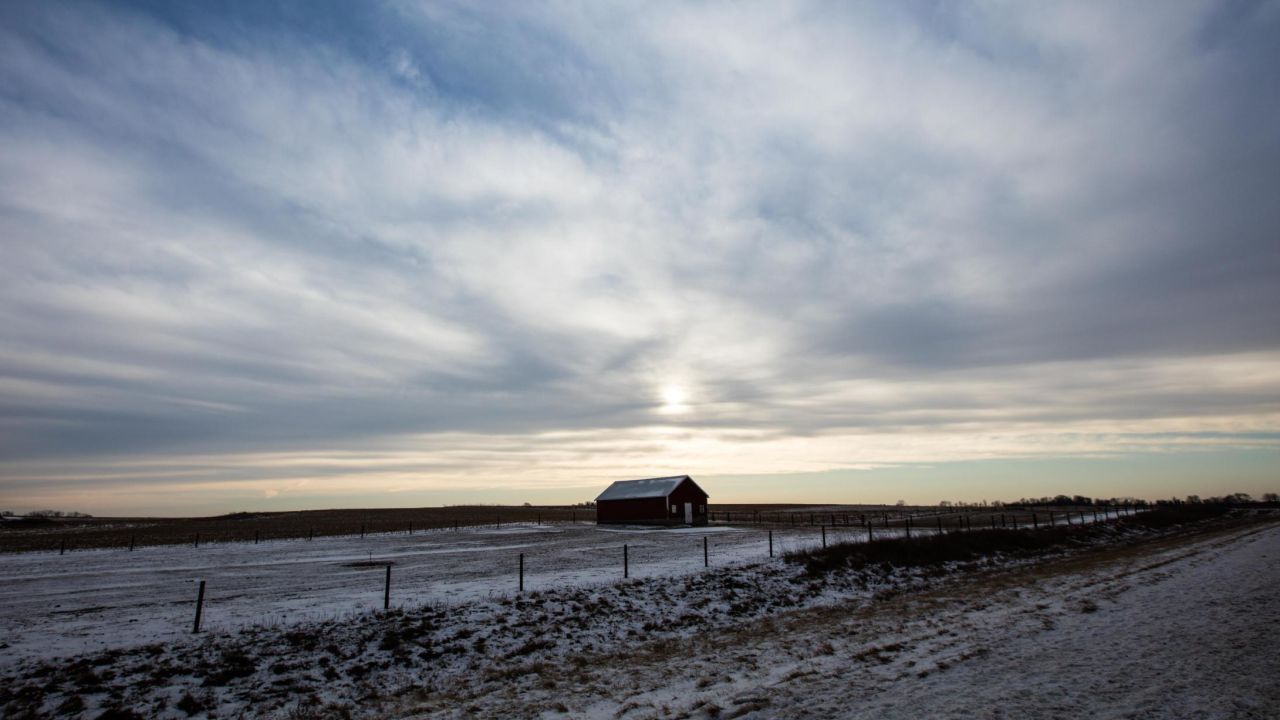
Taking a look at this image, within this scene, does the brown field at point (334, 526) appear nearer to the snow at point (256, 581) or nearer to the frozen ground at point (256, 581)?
the snow at point (256, 581)

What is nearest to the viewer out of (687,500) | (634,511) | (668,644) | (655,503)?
(668,644)

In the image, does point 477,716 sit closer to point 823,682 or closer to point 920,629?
point 823,682

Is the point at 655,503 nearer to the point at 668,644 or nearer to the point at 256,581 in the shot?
the point at 256,581

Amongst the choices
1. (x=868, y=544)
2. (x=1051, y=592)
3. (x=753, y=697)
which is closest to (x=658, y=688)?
(x=753, y=697)

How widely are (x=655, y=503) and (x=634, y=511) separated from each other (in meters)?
4.28

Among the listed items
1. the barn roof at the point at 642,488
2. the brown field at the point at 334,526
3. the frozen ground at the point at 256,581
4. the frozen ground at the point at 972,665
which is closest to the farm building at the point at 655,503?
the barn roof at the point at 642,488

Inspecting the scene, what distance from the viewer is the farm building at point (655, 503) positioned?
252 feet

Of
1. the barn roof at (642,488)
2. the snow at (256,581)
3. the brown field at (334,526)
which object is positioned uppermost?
the barn roof at (642,488)

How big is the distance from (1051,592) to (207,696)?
25966mm

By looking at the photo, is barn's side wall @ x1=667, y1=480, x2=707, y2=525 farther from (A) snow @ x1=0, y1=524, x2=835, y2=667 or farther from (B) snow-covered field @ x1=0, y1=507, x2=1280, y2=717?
(B) snow-covered field @ x1=0, y1=507, x2=1280, y2=717

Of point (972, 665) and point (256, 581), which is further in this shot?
point (256, 581)

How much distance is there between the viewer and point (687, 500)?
78.9 m

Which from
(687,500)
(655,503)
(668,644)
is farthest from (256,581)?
(687,500)

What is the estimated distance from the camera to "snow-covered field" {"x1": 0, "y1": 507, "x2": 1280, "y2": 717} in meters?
11.5
